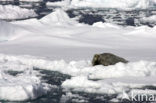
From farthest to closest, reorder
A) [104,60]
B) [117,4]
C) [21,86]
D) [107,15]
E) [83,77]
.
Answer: [117,4]
[107,15]
[104,60]
[83,77]
[21,86]

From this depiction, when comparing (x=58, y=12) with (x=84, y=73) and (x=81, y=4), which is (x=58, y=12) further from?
(x=84, y=73)

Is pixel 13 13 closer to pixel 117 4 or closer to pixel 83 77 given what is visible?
pixel 117 4

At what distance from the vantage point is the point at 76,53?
26.5m

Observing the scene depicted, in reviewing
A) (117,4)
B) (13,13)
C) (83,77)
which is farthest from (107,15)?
(83,77)

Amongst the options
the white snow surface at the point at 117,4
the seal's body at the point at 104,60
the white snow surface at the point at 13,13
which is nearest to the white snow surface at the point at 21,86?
the seal's body at the point at 104,60

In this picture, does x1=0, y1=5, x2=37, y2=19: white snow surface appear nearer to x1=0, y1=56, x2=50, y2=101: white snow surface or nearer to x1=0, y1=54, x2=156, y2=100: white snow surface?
x1=0, y1=54, x2=156, y2=100: white snow surface

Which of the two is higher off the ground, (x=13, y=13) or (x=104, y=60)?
(x=13, y=13)

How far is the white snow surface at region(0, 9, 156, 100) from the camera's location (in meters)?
17.7

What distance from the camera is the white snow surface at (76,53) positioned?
1766 centimetres

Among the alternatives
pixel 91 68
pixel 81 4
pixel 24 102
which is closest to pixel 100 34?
pixel 91 68

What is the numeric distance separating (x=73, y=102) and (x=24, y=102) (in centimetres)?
172

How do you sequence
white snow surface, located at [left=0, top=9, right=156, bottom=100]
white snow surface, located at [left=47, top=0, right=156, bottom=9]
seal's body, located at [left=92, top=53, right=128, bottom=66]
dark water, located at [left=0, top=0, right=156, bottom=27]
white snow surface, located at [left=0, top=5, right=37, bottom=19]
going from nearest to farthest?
white snow surface, located at [left=0, top=9, right=156, bottom=100], seal's body, located at [left=92, top=53, right=128, bottom=66], dark water, located at [left=0, top=0, right=156, bottom=27], white snow surface, located at [left=0, top=5, right=37, bottom=19], white snow surface, located at [left=47, top=0, right=156, bottom=9]

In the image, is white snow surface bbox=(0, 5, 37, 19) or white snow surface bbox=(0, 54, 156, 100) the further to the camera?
white snow surface bbox=(0, 5, 37, 19)

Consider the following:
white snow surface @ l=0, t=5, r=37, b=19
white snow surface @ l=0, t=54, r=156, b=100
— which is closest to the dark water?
white snow surface @ l=0, t=5, r=37, b=19
